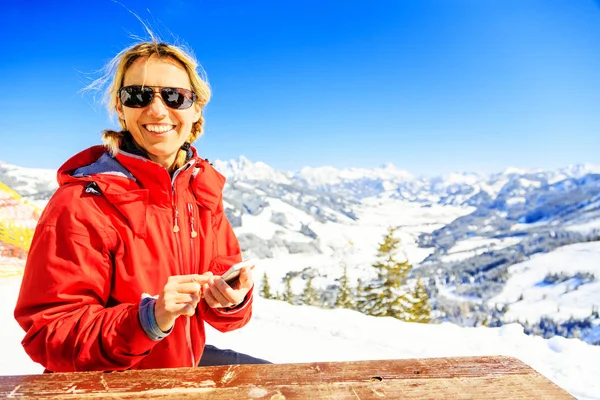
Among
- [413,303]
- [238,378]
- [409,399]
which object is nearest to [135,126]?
[238,378]

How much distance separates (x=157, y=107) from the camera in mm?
2459

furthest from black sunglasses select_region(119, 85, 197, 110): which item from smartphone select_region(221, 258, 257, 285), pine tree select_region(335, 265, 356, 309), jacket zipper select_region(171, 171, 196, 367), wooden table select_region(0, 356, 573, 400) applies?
pine tree select_region(335, 265, 356, 309)

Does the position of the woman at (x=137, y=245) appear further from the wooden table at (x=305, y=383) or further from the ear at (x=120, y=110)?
the wooden table at (x=305, y=383)

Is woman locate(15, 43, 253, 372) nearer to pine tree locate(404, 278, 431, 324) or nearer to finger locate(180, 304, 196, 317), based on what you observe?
finger locate(180, 304, 196, 317)

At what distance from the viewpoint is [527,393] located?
1564 millimetres

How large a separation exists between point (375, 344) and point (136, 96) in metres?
6.29

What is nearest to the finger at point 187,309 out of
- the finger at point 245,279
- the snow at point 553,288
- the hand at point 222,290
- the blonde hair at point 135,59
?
the hand at point 222,290

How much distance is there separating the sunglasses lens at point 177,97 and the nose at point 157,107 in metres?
0.03

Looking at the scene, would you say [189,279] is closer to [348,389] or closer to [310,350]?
[348,389]

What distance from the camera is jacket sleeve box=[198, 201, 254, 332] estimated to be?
8.73ft

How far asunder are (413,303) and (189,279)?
76.5ft

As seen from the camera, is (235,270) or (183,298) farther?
(235,270)

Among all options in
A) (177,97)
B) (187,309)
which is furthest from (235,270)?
(177,97)

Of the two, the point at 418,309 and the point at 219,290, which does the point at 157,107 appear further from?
the point at 418,309
